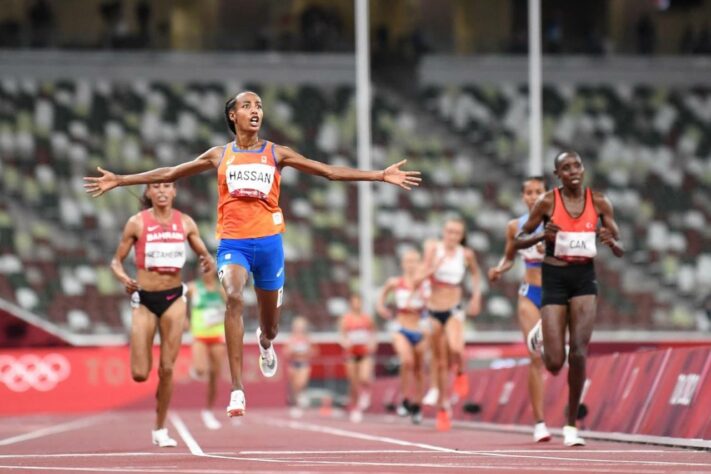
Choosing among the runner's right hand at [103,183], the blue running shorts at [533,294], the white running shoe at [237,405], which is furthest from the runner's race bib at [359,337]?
the runner's right hand at [103,183]

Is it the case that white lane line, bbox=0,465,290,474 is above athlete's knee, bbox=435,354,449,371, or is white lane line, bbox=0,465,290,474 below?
above

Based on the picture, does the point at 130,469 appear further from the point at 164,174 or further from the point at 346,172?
the point at 346,172

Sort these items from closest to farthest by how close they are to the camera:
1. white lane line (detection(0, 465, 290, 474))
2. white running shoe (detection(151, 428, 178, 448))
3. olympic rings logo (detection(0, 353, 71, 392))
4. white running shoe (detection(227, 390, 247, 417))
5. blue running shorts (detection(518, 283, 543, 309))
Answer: white lane line (detection(0, 465, 290, 474)), white running shoe (detection(227, 390, 247, 417)), white running shoe (detection(151, 428, 178, 448)), blue running shorts (detection(518, 283, 543, 309)), olympic rings logo (detection(0, 353, 71, 392))

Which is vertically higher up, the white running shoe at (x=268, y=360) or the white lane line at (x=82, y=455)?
the white running shoe at (x=268, y=360)

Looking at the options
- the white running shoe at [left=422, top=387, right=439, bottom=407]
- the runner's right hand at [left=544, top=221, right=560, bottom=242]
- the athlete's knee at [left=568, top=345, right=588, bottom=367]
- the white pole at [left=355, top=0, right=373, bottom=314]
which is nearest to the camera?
the runner's right hand at [left=544, top=221, right=560, bottom=242]

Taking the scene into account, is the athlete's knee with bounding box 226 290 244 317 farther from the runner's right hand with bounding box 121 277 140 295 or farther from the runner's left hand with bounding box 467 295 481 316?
the runner's left hand with bounding box 467 295 481 316

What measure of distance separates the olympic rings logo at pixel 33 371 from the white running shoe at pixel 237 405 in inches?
797

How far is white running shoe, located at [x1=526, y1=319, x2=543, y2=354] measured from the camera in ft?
42.5

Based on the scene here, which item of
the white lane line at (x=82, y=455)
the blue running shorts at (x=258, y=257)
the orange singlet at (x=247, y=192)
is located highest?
the orange singlet at (x=247, y=192)

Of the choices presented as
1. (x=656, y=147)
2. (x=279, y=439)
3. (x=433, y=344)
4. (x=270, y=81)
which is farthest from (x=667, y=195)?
(x=279, y=439)

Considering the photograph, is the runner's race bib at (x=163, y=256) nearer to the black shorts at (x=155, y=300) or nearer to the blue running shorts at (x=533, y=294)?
the black shorts at (x=155, y=300)

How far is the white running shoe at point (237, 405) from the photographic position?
1052 cm

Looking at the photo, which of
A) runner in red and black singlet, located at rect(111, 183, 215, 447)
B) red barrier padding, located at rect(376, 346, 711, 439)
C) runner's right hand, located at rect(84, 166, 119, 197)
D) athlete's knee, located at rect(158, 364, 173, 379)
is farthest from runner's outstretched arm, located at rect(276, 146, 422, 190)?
red barrier padding, located at rect(376, 346, 711, 439)

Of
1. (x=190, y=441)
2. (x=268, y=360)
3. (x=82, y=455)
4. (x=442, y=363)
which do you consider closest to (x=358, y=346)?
(x=442, y=363)
